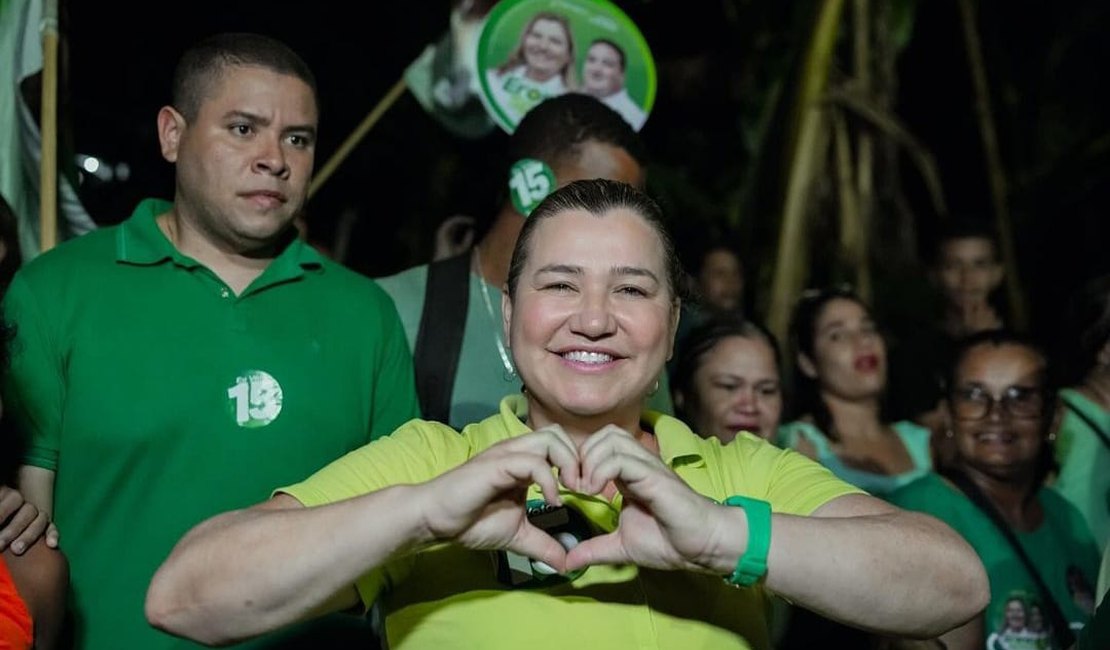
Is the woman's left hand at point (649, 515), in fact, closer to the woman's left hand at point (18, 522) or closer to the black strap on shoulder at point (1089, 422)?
the woman's left hand at point (18, 522)

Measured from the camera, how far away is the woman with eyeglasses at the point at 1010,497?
3.53m

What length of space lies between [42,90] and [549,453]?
6.94 ft

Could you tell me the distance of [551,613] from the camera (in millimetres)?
2055

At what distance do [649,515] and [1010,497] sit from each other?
2164 millimetres

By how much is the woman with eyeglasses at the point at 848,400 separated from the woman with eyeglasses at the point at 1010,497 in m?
0.43

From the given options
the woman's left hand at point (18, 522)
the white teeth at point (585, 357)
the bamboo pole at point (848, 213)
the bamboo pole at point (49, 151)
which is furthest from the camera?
the bamboo pole at point (848, 213)

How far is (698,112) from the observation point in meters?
7.41

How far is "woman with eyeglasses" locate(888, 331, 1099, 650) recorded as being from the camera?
3.53 meters

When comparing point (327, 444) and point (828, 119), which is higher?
point (828, 119)

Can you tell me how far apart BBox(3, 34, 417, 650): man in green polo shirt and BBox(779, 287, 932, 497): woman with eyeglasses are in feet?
5.96

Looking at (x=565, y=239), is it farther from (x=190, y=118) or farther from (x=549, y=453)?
(x=190, y=118)

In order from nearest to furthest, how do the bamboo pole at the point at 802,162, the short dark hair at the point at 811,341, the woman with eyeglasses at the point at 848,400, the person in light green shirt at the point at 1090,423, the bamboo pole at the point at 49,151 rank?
1. the bamboo pole at the point at 49,151
2. the person in light green shirt at the point at 1090,423
3. the woman with eyeglasses at the point at 848,400
4. the short dark hair at the point at 811,341
5. the bamboo pole at the point at 802,162

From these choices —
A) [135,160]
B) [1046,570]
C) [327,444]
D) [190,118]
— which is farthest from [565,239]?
[135,160]

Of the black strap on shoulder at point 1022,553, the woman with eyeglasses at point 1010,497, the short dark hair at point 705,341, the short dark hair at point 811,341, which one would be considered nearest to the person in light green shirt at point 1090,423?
the woman with eyeglasses at point 1010,497
